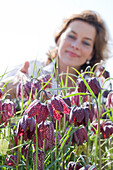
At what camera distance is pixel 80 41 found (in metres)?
2.77

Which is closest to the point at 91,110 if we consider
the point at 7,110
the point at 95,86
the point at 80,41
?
the point at 95,86

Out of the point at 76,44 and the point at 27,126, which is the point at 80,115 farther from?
the point at 76,44

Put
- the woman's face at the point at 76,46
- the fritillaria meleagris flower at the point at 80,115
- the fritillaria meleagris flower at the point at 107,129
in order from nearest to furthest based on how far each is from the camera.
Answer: the fritillaria meleagris flower at the point at 80,115 → the fritillaria meleagris flower at the point at 107,129 → the woman's face at the point at 76,46

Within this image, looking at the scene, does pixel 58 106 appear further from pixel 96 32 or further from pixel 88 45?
pixel 96 32

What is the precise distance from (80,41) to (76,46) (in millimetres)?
251

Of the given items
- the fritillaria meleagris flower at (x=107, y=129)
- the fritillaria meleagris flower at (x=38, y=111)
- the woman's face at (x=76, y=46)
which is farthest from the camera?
the woman's face at (x=76, y=46)

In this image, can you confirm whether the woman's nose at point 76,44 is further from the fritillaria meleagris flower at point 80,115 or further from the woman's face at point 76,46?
the fritillaria meleagris flower at point 80,115

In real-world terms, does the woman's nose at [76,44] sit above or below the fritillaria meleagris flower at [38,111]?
above

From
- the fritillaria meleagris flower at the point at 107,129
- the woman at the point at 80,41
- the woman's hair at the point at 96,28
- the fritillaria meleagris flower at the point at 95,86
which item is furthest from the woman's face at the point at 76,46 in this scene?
the fritillaria meleagris flower at the point at 95,86

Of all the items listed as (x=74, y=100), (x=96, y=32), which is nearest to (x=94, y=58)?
(x=96, y=32)

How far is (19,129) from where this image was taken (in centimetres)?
84

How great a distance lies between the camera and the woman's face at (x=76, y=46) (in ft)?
8.22

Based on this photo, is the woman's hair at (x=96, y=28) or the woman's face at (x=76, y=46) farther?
the woman's hair at (x=96, y=28)

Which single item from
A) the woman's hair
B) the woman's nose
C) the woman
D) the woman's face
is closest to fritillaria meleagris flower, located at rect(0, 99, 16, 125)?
the woman
